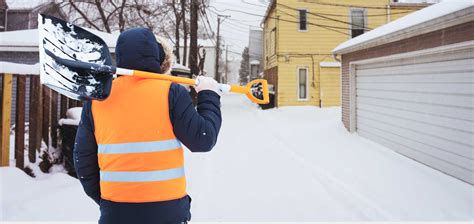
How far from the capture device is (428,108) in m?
5.70

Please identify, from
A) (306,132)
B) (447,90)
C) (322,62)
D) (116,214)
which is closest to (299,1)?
(322,62)

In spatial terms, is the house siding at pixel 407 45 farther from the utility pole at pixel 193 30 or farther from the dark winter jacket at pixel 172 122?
the utility pole at pixel 193 30

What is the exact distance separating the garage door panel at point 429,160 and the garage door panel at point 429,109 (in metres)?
0.77

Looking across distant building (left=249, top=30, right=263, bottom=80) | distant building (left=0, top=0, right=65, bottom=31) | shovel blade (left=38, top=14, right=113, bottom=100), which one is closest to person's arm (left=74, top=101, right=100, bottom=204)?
shovel blade (left=38, top=14, right=113, bottom=100)

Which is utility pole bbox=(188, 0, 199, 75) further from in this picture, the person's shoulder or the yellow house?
the person's shoulder

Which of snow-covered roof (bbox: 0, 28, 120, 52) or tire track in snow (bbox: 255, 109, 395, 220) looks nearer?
tire track in snow (bbox: 255, 109, 395, 220)

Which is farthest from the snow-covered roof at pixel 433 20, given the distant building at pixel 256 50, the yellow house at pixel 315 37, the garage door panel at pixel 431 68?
the distant building at pixel 256 50

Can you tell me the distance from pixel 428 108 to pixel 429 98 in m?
0.18

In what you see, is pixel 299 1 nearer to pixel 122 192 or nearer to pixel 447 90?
pixel 447 90

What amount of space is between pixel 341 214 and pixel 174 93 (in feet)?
9.91

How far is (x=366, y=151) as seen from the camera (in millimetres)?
6926

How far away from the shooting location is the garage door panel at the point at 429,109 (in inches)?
187

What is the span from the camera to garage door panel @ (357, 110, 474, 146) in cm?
477

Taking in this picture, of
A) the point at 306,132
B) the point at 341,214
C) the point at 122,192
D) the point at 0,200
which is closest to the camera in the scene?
the point at 122,192
